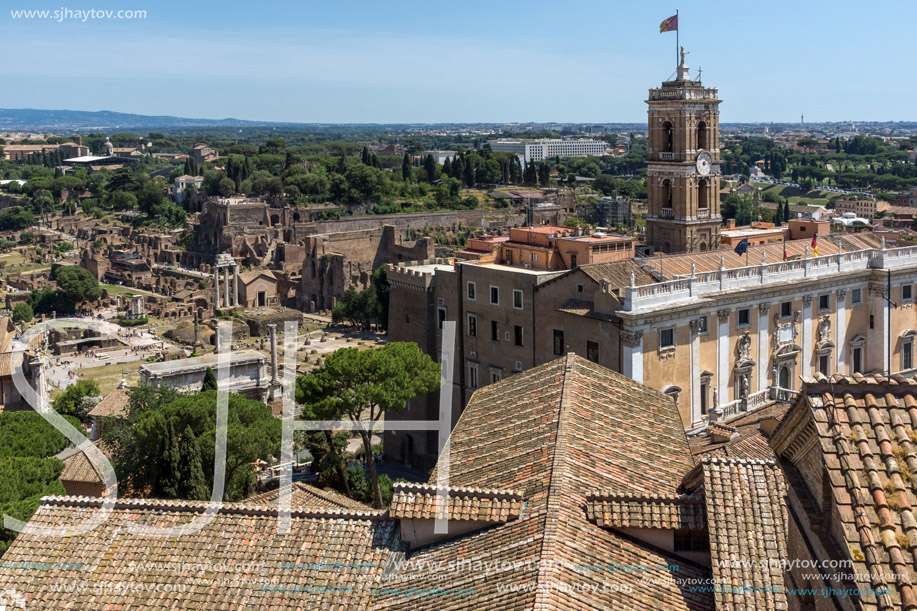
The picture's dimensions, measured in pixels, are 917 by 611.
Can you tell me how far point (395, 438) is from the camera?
31.9 metres

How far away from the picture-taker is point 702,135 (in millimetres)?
31547

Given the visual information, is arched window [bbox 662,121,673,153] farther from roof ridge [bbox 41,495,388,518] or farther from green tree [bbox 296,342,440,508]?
roof ridge [bbox 41,495,388,518]

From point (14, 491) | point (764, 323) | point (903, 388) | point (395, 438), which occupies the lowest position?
point (395, 438)

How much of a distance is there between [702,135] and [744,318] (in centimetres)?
795

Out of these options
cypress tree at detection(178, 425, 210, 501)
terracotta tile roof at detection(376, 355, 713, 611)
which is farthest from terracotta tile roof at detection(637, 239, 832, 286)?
terracotta tile roof at detection(376, 355, 713, 611)

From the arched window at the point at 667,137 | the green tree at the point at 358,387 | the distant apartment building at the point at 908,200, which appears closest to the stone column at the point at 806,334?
the arched window at the point at 667,137

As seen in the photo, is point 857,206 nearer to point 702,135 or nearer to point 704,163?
point 702,135

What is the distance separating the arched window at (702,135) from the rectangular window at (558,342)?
9.62 metres

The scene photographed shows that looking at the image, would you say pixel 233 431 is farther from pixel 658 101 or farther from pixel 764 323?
pixel 658 101

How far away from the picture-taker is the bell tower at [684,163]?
30812mm

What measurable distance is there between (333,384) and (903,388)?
1871 centimetres

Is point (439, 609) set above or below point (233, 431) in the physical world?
above

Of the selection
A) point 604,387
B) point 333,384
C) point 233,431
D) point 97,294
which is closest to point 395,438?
point 333,384

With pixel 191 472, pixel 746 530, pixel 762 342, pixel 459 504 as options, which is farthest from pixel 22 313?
pixel 746 530
